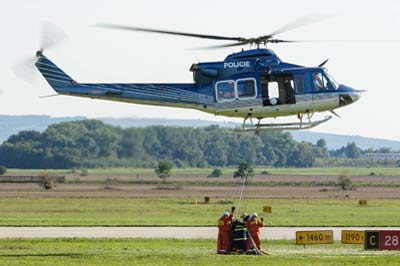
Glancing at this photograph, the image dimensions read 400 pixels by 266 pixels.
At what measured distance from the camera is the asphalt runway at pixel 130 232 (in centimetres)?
4938

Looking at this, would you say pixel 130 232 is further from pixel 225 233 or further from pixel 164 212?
pixel 164 212

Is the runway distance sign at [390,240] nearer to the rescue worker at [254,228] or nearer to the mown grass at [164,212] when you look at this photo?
the rescue worker at [254,228]

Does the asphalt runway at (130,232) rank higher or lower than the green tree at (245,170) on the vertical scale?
lower

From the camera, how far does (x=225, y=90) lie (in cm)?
3744

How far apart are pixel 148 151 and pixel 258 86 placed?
539 centimetres

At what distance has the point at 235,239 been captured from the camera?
37.9 m

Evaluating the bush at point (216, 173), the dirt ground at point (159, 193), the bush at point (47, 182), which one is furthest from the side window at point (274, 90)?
the bush at point (216, 173)

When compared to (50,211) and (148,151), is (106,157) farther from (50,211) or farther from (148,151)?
(50,211)

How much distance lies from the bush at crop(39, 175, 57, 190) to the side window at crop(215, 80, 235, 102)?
9045 centimetres

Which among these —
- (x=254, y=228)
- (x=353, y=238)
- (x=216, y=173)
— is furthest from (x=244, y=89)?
(x=216, y=173)

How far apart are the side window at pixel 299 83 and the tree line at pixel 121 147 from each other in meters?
4.70

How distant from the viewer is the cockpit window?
37625 millimetres

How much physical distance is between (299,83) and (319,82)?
854 millimetres

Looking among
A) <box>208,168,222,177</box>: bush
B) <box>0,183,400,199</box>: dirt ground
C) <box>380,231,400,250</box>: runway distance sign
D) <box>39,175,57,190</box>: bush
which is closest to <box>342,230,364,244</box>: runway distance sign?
<box>380,231,400,250</box>: runway distance sign
